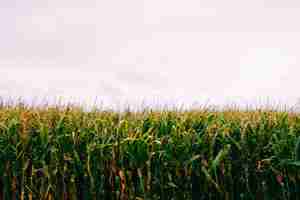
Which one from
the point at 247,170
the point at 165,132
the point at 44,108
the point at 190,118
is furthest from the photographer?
the point at 44,108

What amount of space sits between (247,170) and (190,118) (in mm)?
1386

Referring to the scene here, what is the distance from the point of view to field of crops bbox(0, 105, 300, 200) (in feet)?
19.1

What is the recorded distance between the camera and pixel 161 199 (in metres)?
5.87

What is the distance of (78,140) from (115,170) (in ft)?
2.31

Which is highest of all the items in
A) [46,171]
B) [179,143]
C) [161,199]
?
[179,143]

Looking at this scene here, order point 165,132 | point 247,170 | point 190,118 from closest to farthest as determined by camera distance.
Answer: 1. point 247,170
2. point 165,132
3. point 190,118

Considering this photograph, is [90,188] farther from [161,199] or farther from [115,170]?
[161,199]

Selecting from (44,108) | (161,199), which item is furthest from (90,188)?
(44,108)

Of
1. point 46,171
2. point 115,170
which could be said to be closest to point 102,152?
point 115,170

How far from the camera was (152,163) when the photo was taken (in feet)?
19.4

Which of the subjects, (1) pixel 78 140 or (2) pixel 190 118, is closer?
→ (1) pixel 78 140

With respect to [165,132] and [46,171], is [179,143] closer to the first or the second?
[165,132]

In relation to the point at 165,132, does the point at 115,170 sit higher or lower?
lower

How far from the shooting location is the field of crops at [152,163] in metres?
5.83
